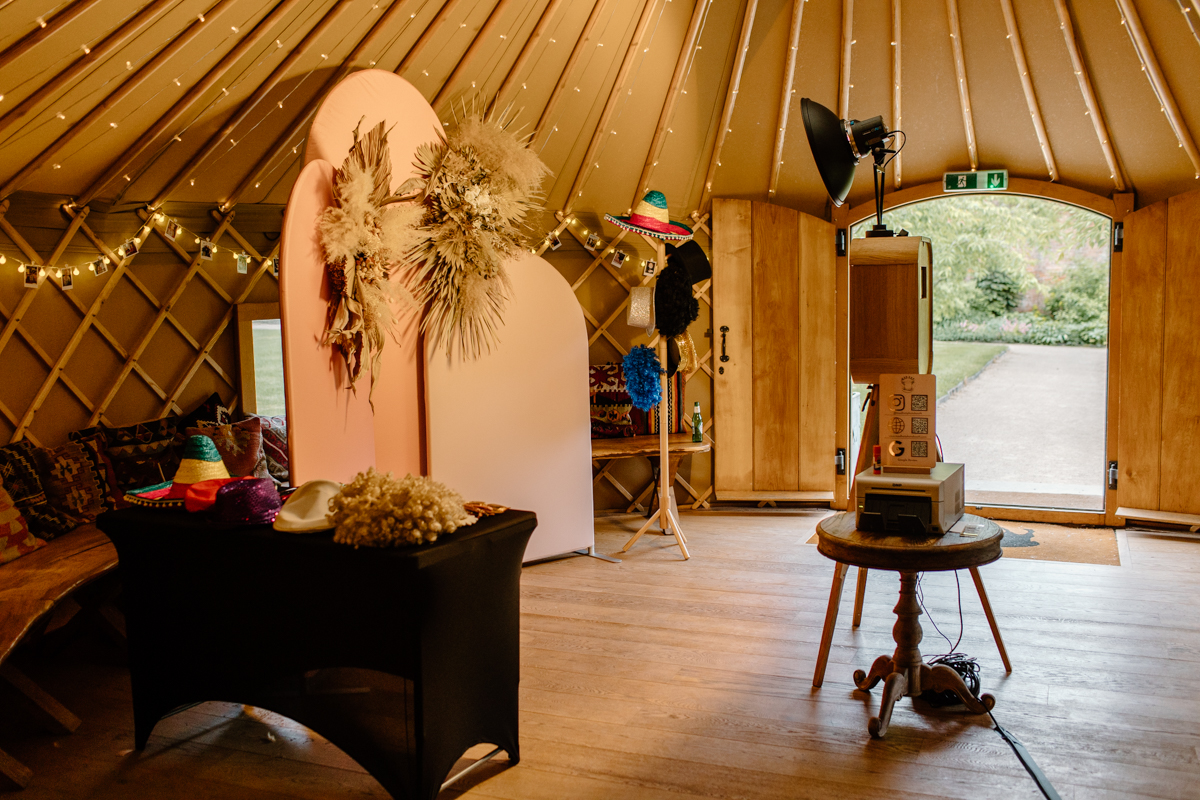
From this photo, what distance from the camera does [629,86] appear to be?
393cm

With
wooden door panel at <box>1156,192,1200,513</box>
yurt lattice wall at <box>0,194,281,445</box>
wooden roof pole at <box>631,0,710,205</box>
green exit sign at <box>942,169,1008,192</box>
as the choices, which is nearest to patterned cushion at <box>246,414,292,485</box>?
yurt lattice wall at <box>0,194,281,445</box>

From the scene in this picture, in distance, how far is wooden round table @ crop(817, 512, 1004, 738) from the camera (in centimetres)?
206

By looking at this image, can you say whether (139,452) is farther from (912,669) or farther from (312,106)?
(912,669)

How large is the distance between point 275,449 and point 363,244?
1636mm

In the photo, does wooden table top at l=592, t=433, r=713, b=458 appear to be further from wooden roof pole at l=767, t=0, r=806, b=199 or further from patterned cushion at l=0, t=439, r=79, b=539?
patterned cushion at l=0, t=439, r=79, b=539

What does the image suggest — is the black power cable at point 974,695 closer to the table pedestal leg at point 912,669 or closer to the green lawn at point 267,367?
the table pedestal leg at point 912,669

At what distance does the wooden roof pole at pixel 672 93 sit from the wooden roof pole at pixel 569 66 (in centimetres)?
44

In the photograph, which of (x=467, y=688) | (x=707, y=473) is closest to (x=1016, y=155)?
(x=707, y=473)

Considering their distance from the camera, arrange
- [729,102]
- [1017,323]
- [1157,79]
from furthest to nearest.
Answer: [1017,323] < [729,102] < [1157,79]

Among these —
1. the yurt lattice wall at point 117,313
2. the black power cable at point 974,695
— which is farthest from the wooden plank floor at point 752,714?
the yurt lattice wall at point 117,313

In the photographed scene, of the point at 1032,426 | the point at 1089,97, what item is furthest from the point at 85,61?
→ the point at 1032,426

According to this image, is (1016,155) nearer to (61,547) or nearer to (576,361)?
(576,361)

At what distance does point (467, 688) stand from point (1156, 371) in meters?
3.79

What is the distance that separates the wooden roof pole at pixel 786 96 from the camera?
140 inches
